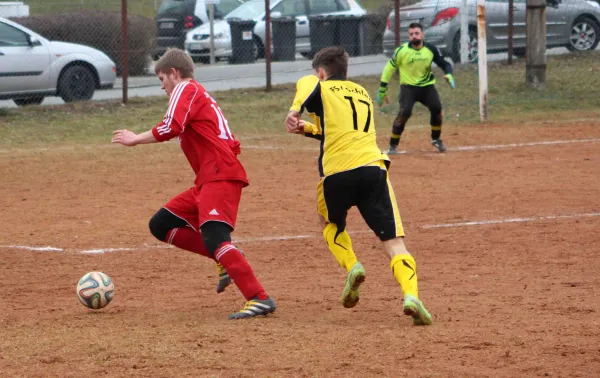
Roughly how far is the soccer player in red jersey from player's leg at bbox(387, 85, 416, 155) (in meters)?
8.53

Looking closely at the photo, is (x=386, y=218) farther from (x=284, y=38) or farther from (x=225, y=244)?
(x=284, y=38)

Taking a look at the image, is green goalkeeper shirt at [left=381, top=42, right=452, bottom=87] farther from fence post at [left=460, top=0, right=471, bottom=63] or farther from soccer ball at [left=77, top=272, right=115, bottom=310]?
soccer ball at [left=77, top=272, right=115, bottom=310]

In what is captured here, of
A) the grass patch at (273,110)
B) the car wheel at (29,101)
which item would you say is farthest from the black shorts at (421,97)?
the car wheel at (29,101)

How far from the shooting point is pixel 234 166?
6.97m

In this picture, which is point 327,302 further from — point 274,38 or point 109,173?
point 274,38

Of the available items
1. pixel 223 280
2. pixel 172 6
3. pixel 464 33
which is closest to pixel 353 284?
pixel 223 280

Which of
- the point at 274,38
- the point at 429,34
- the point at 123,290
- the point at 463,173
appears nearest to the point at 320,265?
the point at 123,290

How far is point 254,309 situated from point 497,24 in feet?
65.0

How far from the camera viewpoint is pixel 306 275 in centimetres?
849

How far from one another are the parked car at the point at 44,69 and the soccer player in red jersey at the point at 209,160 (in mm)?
13177

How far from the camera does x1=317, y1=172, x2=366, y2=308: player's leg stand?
269 inches

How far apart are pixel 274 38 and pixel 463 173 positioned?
13.6m

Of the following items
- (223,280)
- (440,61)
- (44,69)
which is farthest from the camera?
(44,69)

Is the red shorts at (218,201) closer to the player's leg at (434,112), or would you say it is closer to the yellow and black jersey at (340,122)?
the yellow and black jersey at (340,122)
